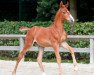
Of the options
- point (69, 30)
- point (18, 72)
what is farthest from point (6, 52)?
point (18, 72)

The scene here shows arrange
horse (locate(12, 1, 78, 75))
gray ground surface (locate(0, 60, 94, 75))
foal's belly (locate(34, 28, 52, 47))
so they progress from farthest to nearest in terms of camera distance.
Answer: gray ground surface (locate(0, 60, 94, 75)) → foal's belly (locate(34, 28, 52, 47)) → horse (locate(12, 1, 78, 75))

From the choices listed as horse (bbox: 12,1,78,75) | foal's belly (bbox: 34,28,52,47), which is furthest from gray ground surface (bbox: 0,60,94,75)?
foal's belly (bbox: 34,28,52,47)

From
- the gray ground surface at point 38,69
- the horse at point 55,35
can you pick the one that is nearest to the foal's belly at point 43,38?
the horse at point 55,35

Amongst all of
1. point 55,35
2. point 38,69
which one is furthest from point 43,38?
point 38,69

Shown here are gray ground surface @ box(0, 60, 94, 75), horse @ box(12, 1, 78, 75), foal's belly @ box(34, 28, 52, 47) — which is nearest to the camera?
horse @ box(12, 1, 78, 75)

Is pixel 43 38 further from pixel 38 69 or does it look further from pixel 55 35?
pixel 38 69

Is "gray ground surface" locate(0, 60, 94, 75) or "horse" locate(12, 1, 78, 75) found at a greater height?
"horse" locate(12, 1, 78, 75)

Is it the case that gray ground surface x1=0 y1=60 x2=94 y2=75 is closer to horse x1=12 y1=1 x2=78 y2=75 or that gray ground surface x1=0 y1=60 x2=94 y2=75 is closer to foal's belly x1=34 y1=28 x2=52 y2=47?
horse x1=12 y1=1 x2=78 y2=75

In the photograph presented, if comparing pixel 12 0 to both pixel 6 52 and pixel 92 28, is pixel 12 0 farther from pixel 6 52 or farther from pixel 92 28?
pixel 92 28

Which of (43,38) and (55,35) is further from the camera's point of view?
(43,38)

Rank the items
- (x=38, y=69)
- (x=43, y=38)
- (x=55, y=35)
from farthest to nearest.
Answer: (x=38, y=69) → (x=43, y=38) → (x=55, y=35)

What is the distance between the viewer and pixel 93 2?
21047 millimetres

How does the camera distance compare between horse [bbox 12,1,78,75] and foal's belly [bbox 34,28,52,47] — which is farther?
foal's belly [bbox 34,28,52,47]

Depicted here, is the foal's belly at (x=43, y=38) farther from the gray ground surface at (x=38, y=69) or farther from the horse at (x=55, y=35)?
the gray ground surface at (x=38, y=69)
